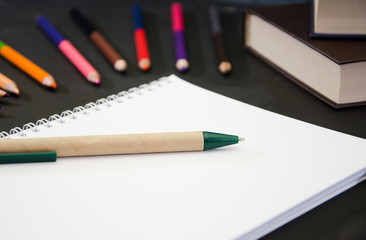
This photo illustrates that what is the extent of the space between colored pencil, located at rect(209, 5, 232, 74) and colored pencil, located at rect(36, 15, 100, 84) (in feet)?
0.71

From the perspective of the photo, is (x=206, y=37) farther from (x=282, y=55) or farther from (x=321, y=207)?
(x=321, y=207)

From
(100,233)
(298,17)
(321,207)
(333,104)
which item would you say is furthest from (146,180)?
(298,17)

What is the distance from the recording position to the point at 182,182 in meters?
0.48

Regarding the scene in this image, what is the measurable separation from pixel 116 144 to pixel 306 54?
0.35 metres

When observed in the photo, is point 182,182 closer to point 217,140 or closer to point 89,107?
point 217,140

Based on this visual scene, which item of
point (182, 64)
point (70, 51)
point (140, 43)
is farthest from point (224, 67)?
point (70, 51)

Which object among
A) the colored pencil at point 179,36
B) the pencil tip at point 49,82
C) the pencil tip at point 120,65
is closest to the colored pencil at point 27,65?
the pencil tip at point 49,82

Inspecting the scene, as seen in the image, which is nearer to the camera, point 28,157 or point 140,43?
point 28,157

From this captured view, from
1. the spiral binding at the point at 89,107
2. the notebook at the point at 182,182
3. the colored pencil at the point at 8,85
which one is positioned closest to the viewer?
the notebook at the point at 182,182

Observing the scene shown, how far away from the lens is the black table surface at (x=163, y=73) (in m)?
0.47

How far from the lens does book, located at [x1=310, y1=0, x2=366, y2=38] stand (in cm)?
67

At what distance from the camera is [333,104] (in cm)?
64

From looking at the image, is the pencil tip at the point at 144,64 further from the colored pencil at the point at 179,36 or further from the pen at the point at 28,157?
the pen at the point at 28,157

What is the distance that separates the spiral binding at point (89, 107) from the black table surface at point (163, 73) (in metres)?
0.02
